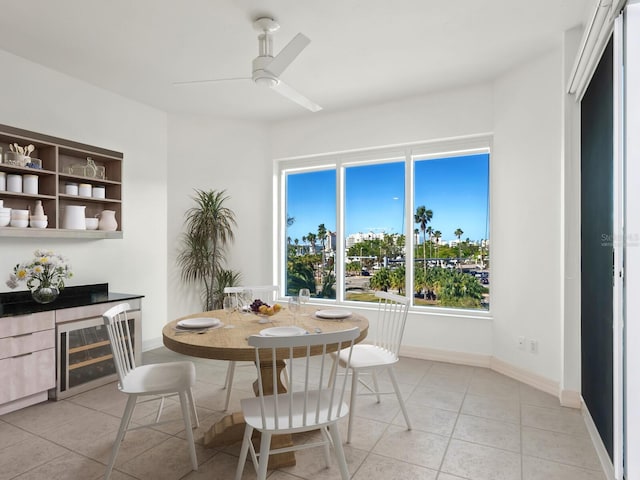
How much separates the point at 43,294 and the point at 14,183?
37.0 inches

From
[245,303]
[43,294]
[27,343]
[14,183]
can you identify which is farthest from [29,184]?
[245,303]

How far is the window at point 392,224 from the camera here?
4.23m

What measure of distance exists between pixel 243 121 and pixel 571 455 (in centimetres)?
481

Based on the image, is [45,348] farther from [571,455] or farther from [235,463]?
[571,455]

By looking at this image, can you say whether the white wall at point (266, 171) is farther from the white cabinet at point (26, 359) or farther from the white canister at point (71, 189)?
the white cabinet at point (26, 359)

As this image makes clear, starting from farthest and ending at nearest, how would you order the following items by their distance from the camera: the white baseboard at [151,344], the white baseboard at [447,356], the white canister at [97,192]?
1. the white baseboard at [151,344]
2. the white baseboard at [447,356]
3. the white canister at [97,192]

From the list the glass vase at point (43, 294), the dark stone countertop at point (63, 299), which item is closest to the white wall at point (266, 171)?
the dark stone countertop at point (63, 299)

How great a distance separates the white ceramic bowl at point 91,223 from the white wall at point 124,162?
0.78 ft

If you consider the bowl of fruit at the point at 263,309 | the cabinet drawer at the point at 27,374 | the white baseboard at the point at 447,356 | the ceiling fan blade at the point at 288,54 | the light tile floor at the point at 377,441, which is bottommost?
the light tile floor at the point at 377,441

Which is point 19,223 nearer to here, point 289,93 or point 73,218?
point 73,218

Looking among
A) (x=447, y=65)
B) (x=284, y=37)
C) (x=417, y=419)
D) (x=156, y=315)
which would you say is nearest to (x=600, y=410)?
(x=417, y=419)

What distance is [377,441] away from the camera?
2.48 metres

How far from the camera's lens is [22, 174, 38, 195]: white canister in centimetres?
324

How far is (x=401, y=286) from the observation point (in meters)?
4.60
